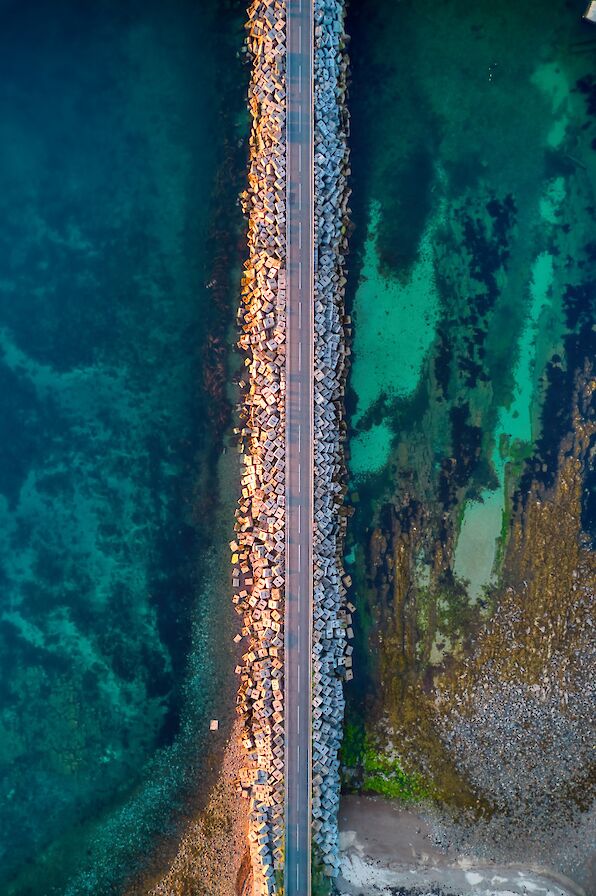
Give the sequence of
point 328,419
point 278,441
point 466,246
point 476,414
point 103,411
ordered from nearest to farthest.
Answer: point 278,441 → point 328,419 → point 103,411 → point 466,246 → point 476,414

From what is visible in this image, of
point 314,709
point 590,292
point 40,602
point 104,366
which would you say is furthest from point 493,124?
point 40,602

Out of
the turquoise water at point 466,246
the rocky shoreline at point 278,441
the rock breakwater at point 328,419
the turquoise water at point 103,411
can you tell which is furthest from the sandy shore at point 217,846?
the turquoise water at point 466,246

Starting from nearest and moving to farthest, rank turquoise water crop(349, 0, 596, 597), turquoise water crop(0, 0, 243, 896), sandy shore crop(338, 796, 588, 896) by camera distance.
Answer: sandy shore crop(338, 796, 588, 896), turquoise water crop(0, 0, 243, 896), turquoise water crop(349, 0, 596, 597)

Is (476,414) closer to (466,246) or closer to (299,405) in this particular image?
(466,246)

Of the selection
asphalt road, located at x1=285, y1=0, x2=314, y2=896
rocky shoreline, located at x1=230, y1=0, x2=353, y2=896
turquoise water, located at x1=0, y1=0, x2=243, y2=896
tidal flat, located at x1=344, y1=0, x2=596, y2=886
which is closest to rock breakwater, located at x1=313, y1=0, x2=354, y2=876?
rocky shoreline, located at x1=230, y1=0, x2=353, y2=896

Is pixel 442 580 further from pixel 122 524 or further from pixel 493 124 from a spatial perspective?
pixel 493 124

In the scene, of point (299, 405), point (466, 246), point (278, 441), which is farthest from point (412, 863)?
point (466, 246)

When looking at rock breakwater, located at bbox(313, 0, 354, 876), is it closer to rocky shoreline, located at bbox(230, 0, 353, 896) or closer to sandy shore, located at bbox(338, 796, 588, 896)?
rocky shoreline, located at bbox(230, 0, 353, 896)
